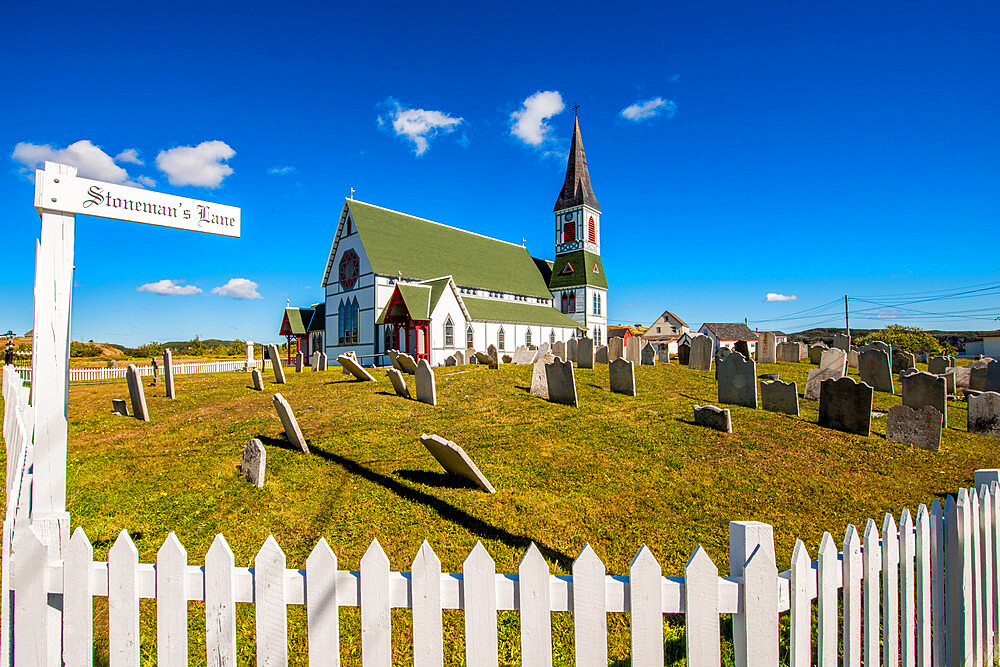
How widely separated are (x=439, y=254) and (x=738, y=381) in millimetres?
30055

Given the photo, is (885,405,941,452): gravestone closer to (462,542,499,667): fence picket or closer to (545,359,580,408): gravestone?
(545,359,580,408): gravestone

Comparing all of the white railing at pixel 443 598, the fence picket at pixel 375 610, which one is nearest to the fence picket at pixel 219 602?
the white railing at pixel 443 598

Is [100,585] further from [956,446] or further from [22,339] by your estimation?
[22,339]

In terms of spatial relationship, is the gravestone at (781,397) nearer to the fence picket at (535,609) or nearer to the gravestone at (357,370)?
the fence picket at (535,609)

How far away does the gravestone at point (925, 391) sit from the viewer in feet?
30.8

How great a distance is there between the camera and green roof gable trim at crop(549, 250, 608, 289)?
159 ft

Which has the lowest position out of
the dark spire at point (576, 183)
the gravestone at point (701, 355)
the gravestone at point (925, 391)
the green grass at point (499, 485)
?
the green grass at point (499, 485)

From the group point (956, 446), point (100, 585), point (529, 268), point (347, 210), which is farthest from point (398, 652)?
point (529, 268)

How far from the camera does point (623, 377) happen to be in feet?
38.8

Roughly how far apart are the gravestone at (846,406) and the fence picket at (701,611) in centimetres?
794

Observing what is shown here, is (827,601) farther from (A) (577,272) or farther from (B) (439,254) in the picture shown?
(A) (577,272)

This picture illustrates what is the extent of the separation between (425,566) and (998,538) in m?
3.49

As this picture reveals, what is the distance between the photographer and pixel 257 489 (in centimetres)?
571

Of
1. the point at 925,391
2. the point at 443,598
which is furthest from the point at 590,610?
the point at 925,391
